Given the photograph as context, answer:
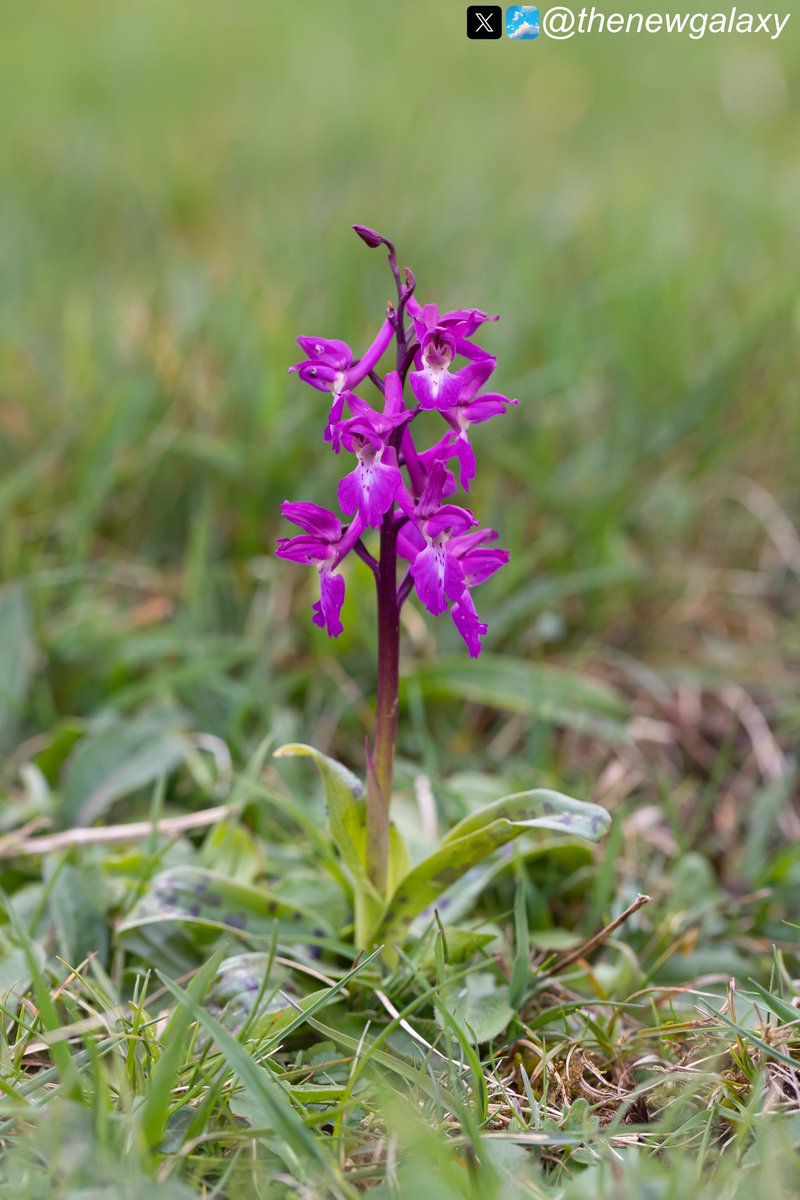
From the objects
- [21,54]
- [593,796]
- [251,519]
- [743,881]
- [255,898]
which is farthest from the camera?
[21,54]

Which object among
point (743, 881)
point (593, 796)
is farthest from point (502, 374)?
point (743, 881)

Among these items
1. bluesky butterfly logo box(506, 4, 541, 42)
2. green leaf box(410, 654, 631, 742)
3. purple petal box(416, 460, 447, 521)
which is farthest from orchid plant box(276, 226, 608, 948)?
bluesky butterfly logo box(506, 4, 541, 42)

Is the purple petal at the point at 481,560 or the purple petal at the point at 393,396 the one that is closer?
the purple petal at the point at 393,396

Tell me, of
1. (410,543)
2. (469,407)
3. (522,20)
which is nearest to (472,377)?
(469,407)

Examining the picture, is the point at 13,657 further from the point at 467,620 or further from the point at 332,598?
the point at 467,620

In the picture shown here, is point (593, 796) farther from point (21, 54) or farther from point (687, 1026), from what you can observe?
point (21, 54)

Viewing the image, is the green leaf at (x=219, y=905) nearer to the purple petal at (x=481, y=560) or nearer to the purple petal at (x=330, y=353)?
the purple petal at (x=481, y=560)

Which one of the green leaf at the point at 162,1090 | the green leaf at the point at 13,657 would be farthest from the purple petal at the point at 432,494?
the green leaf at the point at 13,657
